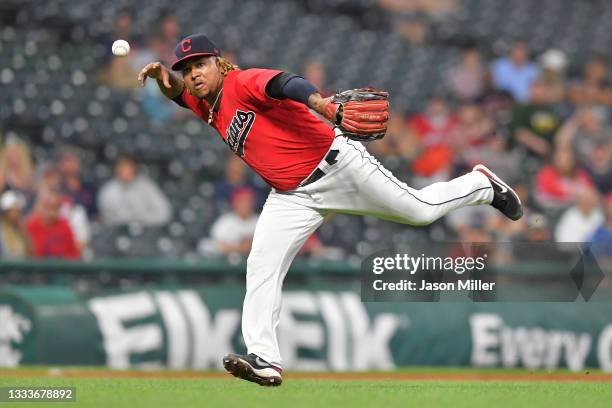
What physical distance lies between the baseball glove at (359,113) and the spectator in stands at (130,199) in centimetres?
523

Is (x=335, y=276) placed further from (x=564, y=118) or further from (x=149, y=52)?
(x=564, y=118)

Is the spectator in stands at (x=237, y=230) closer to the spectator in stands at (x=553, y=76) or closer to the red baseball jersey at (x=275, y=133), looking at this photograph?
the red baseball jersey at (x=275, y=133)

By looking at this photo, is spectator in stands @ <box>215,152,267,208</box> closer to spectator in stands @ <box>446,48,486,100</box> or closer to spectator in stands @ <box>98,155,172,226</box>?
spectator in stands @ <box>98,155,172,226</box>

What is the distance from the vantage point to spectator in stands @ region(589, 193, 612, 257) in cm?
1047

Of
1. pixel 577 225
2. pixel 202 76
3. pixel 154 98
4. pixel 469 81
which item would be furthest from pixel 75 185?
pixel 469 81

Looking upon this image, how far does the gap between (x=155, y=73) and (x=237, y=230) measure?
418cm

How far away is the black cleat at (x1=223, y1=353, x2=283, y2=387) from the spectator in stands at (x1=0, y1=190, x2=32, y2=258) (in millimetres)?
3973

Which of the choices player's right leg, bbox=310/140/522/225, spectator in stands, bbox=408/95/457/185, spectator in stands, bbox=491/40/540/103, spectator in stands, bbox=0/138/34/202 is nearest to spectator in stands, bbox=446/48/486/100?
A: spectator in stands, bbox=491/40/540/103

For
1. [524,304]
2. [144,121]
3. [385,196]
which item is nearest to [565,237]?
[524,304]

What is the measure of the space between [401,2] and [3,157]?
8.84m

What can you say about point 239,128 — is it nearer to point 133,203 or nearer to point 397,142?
point 133,203

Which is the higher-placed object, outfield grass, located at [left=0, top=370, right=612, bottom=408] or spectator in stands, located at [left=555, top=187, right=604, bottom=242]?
spectator in stands, located at [left=555, top=187, right=604, bottom=242]

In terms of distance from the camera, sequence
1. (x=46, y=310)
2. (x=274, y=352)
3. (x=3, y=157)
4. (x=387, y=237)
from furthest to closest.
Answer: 1. (x=387, y=237)
2. (x=3, y=157)
3. (x=46, y=310)
4. (x=274, y=352)

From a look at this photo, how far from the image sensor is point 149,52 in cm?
1241
